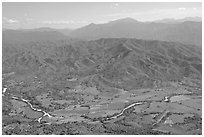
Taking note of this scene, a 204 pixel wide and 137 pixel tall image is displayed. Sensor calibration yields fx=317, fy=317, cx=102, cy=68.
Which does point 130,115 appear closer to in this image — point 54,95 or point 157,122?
point 157,122

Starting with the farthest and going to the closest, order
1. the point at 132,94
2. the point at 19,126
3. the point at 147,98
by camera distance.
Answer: the point at 132,94 → the point at 147,98 → the point at 19,126

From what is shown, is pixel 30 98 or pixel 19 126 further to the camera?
pixel 30 98

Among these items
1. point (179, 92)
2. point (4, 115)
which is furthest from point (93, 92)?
point (4, 115)

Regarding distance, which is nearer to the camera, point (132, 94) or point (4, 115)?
point (4, 115)

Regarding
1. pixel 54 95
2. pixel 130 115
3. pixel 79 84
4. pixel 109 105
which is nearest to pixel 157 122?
pixel 130 115

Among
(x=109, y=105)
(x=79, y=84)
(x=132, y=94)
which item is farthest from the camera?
(x=79, y=84)

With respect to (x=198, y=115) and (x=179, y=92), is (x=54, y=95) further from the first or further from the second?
(x=198, y=115)

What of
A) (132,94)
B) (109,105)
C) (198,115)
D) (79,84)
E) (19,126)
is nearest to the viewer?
(19,126)

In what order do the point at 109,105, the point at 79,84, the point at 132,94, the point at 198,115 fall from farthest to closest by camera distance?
the point at 79,84 → the point at 132,94 → the point at 109,105 → the point at 198,115
